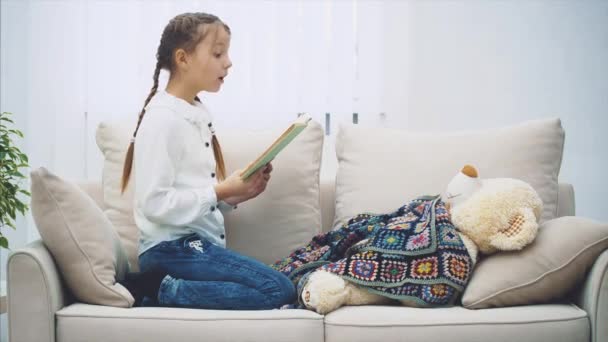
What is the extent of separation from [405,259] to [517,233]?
270 mm

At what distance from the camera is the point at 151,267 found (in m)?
1.65

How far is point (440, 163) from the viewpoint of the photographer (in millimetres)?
1902

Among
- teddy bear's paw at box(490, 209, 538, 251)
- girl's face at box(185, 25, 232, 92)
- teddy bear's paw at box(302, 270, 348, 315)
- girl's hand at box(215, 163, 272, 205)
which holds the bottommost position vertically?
teddy bear's paw at box(302, 270, 348, 315)

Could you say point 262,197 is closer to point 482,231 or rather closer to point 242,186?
point 242,186

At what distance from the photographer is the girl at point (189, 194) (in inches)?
61.1

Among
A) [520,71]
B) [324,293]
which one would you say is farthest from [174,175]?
[520,71]

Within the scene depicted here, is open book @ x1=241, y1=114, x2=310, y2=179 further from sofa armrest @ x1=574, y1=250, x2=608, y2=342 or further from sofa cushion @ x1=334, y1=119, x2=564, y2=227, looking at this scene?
sofa armrest @ x1=574, y1=250, x2=608, y2=342

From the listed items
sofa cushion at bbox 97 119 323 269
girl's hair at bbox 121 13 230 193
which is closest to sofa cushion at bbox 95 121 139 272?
sofa cushion at bbox 97 119 323 269

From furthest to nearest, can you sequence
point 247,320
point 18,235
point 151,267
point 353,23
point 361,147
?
point 18,235
point 353,23
point 361,147
point 151,267
point 247,320

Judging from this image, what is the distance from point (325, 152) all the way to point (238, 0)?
0.75m

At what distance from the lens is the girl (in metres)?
1.55

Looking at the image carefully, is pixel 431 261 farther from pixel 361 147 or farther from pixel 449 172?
pixel 361 147

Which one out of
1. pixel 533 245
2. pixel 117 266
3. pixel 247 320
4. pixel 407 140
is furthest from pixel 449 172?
pixel 117 266

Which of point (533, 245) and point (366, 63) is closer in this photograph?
point (533, 245)
